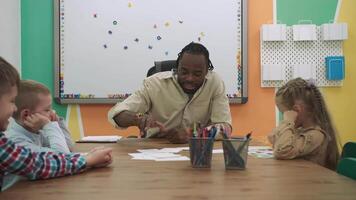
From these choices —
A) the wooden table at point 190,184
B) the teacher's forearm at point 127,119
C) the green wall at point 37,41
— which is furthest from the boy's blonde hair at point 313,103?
the green wall at point 37,41

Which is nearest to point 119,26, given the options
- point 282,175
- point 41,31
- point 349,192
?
point 41,31

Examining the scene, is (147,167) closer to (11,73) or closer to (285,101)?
(11,73)

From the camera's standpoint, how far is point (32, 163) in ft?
3.79

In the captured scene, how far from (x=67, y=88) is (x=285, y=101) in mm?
2171

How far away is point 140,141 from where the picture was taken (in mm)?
2305

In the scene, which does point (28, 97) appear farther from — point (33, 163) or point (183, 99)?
point (183, 99)

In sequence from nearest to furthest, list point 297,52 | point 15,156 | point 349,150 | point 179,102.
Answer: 1. point 15,156
2. point 349,150
3. point 179,102
4. point 297,52

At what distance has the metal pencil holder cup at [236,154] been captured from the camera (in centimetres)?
138

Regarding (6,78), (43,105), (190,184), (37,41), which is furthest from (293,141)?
(37,41)

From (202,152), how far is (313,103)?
2.34 feet

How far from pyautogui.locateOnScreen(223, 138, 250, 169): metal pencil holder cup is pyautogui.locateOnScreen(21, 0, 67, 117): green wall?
2.52 m

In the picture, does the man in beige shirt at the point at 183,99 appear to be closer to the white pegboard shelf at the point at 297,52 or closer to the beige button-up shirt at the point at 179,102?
the beige button-up shirt at the point at 179,102

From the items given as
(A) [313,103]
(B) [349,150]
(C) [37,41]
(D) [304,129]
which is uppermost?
(C) [37,41]

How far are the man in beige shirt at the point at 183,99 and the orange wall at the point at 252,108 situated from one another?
1.03 meters
